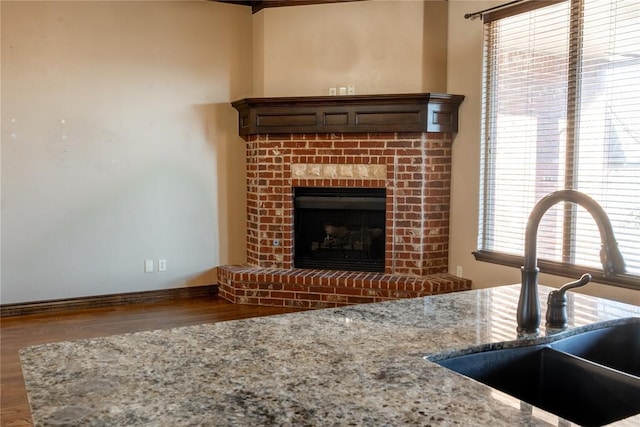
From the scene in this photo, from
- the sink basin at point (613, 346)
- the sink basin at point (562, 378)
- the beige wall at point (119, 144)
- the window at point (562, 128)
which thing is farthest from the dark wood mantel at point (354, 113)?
the sink basin at point (562, 378)

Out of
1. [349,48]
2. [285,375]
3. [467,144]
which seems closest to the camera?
[285,375]

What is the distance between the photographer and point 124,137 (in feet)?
16.5

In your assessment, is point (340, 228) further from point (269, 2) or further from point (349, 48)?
point (269, 2)

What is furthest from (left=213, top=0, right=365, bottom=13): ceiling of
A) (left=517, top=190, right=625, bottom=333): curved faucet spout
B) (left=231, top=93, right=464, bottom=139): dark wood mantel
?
(left=517, top=190, right=625, bottom=333): curved faucet spout

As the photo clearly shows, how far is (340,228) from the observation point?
211 inches

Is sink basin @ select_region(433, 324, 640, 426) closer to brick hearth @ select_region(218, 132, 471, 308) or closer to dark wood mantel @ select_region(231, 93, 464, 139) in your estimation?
brick hearth @ select_region(218, 132, 471, 308)

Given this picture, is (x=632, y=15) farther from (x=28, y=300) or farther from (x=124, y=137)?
(x=28, y=300)

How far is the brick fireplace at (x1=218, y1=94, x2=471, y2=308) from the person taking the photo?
484 centimetres

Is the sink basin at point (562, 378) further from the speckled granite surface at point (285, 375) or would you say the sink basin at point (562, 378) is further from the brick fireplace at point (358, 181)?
the brick fireplace at point (358, 181)

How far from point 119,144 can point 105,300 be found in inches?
55.8

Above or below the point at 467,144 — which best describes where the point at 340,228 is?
below

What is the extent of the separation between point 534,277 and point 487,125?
3424 millimetres

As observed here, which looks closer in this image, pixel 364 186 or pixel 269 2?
pixel 364 186

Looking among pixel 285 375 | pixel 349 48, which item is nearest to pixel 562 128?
pixel 349 48
